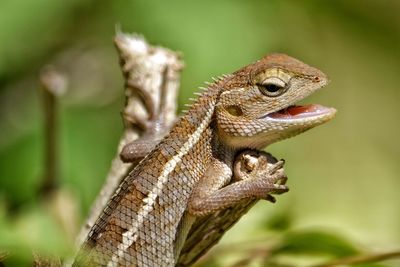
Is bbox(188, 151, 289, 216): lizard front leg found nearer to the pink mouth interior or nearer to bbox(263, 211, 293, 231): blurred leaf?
the pink mouth interior

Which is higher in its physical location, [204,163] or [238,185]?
[204,163]

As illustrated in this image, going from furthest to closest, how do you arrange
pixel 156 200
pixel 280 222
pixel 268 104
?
pixel 280 222 < pixel 268 104 < pixel 156 200

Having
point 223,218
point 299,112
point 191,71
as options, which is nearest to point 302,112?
point 299,112

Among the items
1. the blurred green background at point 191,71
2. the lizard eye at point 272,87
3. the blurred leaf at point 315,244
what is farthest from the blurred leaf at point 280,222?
the lizard eye at point 272,87

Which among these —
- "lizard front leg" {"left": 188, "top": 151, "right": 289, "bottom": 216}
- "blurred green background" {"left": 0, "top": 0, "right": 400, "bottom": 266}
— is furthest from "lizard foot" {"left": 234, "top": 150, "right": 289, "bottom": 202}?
"blurred green background" {"left": 0, "top": 0, "right": 400, "bottom": 266}

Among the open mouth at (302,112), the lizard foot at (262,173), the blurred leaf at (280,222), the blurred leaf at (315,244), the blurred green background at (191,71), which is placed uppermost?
the blurred green background at (191,71)

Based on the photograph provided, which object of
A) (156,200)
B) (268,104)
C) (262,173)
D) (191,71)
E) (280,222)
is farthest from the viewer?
(191,71)

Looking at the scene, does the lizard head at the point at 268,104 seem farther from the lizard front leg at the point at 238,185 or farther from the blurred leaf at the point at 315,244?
the blurred leaf at the point at 315,244

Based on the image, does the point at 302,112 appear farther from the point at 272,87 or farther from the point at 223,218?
the point at 223,218
